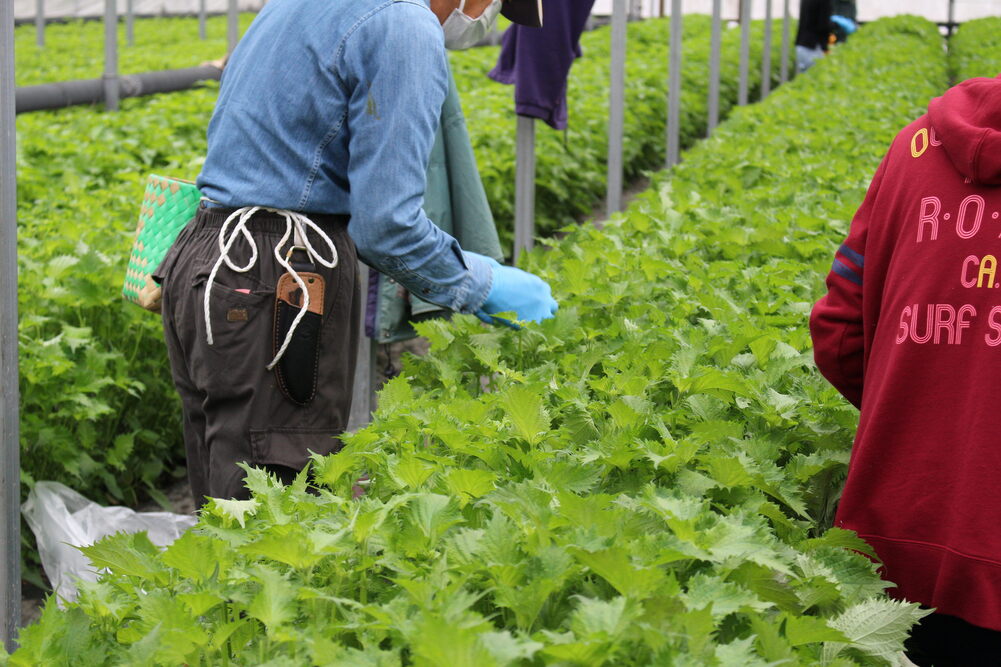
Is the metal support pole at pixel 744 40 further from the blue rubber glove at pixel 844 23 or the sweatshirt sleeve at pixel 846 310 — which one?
the sweatshirt sleeve at pixel 846 310

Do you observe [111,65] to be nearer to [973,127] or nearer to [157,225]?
[157,225]

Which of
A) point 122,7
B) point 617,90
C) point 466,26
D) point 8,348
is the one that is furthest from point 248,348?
point 122,7

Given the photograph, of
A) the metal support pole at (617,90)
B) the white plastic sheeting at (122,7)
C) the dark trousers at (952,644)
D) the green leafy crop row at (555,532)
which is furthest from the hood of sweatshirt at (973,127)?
the white plastic sheeting at (122,7)

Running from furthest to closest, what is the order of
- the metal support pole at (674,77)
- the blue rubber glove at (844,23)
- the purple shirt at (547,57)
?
the blue rubber glove at (844,23) → the metal support pole at (674,77) → the purple shirt at (547,57)

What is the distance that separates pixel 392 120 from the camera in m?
2.66

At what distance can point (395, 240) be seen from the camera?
2.75 metres

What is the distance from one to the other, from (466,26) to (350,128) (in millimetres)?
439

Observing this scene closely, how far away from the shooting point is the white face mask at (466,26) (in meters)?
2.97

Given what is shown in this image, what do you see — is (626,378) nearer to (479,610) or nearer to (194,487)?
(479,610)

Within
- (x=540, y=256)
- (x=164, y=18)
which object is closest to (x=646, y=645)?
(x=540, y=256)

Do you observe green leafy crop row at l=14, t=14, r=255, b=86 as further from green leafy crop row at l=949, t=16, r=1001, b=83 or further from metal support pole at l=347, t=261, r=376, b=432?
green leafy crop row at l=949, t=16, r=1001, b=83

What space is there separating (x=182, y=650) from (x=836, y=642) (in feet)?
2.61

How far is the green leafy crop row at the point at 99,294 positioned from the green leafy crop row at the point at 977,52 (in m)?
5.21

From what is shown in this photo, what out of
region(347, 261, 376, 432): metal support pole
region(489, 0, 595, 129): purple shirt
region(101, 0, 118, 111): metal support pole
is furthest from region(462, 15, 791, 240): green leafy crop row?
region(101, 0, 118, 111): metal support pole
